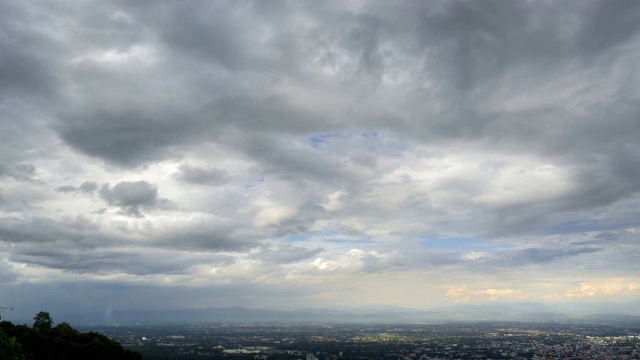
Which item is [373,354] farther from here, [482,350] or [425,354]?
[482,350]

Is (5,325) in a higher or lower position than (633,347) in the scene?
higher

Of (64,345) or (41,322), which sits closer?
(64,345)

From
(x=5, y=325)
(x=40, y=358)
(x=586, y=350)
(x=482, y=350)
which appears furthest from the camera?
(x=482, y=350)

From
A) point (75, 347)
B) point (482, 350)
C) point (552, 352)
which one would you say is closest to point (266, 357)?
point (482, 350)

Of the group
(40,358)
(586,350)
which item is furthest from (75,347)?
(586,350)

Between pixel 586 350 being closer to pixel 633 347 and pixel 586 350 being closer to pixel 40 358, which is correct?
pixel 633 347

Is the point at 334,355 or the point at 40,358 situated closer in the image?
the point at 40,358

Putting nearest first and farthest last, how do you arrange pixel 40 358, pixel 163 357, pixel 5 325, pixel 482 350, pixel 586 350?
1. pixel 40 358
2. pixel 5 325
3. pixel 163 357
4. pixel 586 350
5. pixel 482 350

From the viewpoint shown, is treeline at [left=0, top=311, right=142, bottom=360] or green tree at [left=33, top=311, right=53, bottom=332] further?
green tree at [left=33, top=311, right=53, bottom=332]

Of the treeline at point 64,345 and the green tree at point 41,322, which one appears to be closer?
the treeline at point 64,345
